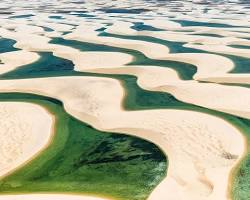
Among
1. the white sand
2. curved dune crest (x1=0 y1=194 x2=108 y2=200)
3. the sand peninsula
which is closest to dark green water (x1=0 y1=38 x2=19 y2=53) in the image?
the sand peninsula

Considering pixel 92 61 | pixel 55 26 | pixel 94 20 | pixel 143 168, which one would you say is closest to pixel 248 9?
pixel 94 20

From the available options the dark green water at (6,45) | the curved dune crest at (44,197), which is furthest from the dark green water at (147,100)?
the curved dune crest at (44,197)

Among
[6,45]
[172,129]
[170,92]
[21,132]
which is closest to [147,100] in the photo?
[170,92]

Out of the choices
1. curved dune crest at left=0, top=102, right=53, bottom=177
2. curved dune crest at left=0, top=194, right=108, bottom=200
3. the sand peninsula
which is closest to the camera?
curved dune crest at left=0, top=194, right=108, bottom=200

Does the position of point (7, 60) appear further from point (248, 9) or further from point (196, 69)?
point (248, 9)

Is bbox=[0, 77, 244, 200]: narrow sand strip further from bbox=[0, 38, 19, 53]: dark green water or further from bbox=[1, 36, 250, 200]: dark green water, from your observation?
bbox=[0, 38, 19, 53]: dark green water
